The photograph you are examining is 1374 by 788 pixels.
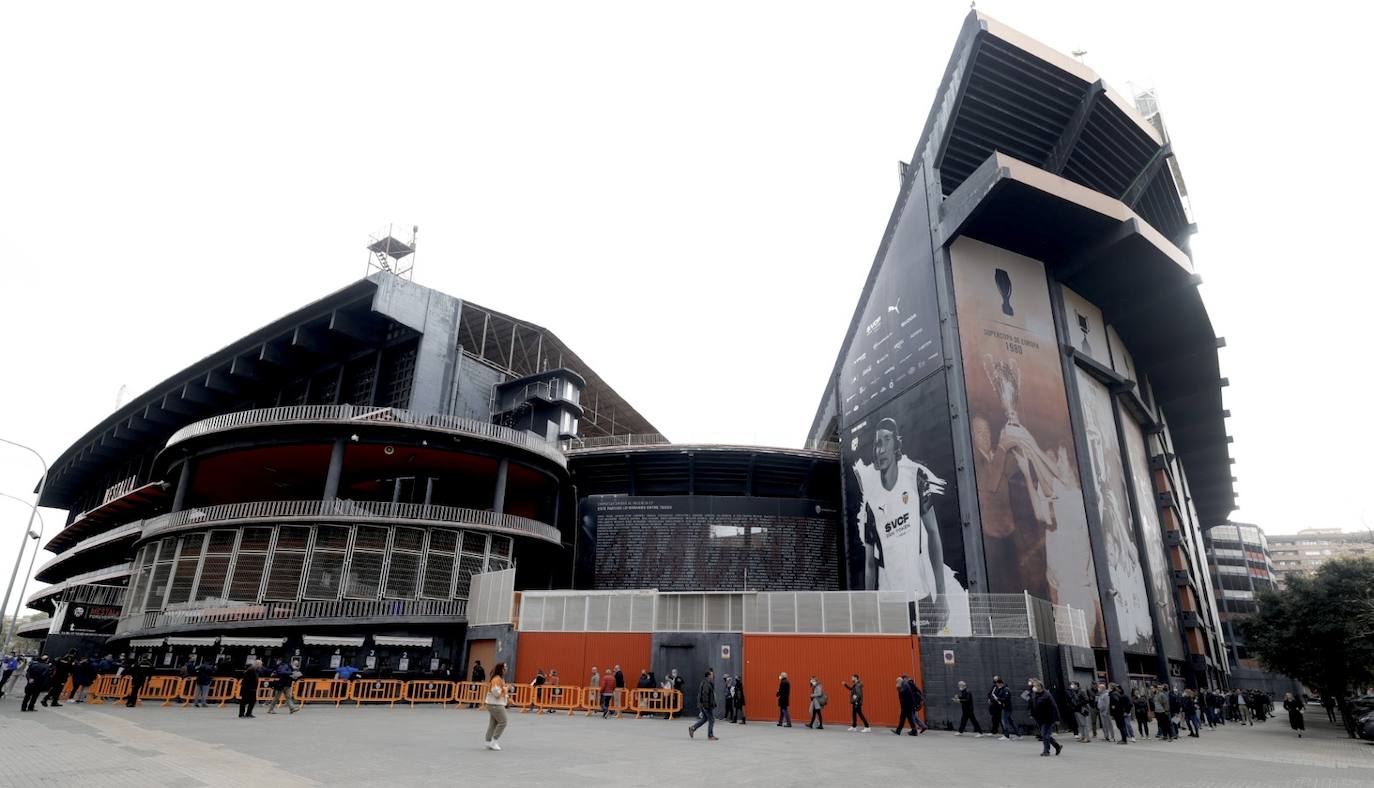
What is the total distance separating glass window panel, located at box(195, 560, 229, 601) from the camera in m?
32.2

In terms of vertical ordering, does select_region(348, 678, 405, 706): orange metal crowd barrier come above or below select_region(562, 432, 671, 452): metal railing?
below

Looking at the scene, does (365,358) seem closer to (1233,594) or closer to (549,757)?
(549,757)

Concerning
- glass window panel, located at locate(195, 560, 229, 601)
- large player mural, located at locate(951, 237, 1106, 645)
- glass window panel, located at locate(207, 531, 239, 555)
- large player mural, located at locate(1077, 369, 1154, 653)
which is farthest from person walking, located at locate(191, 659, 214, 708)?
large player mural, located at locate(1077, 369, 1154, 653)

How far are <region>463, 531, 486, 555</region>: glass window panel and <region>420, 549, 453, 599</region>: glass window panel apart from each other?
1.00 meters

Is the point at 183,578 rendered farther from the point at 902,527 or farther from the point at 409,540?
the point at 902,527

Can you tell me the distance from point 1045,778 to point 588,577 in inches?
1216

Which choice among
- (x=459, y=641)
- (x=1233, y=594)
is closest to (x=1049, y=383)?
(x=459, y=641)

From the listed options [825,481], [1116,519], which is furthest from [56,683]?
[1116,519]

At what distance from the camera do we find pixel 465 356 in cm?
4356

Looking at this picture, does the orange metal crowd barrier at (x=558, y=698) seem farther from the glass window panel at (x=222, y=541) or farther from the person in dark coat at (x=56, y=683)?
the glass window panel at (x=222, y=541)

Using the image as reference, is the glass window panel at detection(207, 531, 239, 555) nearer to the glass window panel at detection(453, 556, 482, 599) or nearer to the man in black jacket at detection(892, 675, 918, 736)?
the glass window panel at detection(453, 556, 482, 599)

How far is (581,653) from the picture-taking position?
25.1 metres

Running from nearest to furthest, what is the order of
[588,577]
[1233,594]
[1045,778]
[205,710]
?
[1045,778] < [205,710] < [588,577] < [1233,594]

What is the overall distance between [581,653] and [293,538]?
16557 mm
